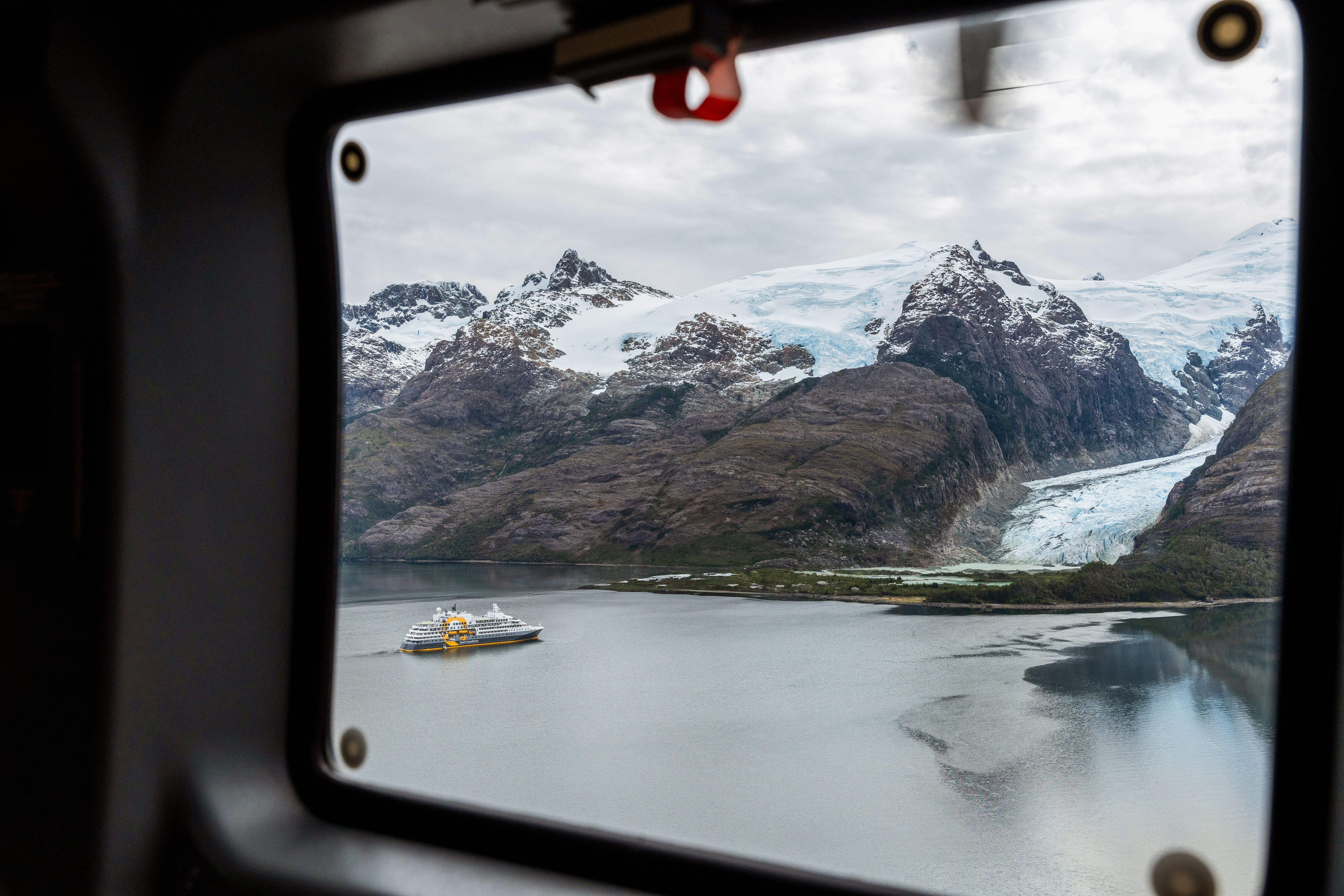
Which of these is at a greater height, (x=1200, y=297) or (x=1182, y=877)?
(x=1200, y=297)

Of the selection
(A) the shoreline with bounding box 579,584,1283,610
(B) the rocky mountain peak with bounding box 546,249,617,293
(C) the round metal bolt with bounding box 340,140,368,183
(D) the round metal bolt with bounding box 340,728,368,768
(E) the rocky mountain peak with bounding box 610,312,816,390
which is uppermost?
(C) the round metal bolt with bounding box 340,140,368,183

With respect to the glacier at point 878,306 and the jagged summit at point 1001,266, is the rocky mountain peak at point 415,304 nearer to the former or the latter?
the glacier at point 878,306

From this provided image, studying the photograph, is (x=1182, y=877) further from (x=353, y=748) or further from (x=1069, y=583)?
(x=353, y=748)

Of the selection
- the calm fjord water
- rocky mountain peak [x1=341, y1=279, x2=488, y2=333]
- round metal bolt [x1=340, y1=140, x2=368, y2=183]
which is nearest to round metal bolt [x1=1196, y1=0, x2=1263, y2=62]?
the calm fjord water

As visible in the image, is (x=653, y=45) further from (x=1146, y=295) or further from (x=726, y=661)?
(x=726, y=661)

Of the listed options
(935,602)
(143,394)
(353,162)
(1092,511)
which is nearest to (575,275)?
(353,162)

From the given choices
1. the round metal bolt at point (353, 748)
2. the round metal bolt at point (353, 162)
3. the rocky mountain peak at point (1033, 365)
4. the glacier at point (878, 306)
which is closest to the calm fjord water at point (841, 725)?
the round metal bolt at point (353, 748)

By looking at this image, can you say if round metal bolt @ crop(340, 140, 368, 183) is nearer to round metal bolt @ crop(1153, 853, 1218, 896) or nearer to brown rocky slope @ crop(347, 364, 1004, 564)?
brown rocky slope @ crop(347, 364, 1004, 564)
